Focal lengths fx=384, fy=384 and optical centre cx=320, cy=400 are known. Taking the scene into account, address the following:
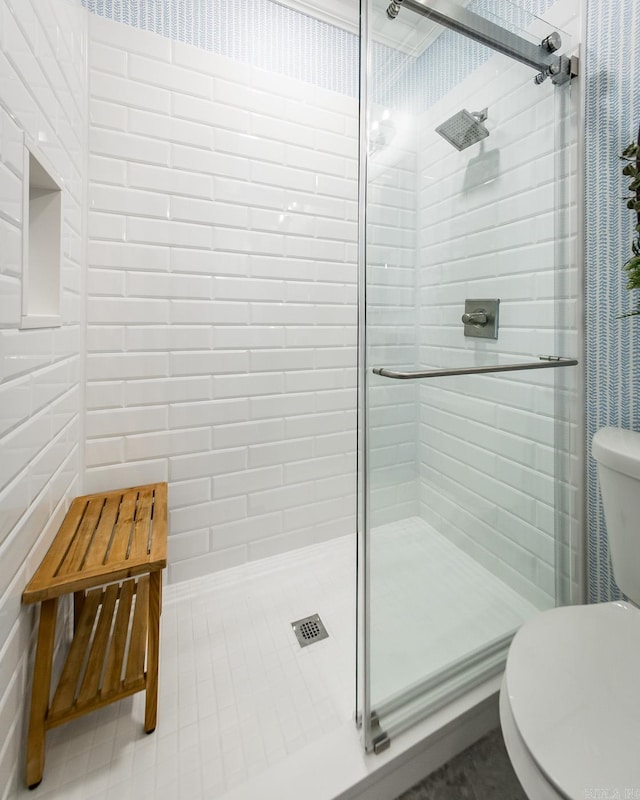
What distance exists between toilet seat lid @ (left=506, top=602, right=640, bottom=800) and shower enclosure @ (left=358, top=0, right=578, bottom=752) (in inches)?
13.0

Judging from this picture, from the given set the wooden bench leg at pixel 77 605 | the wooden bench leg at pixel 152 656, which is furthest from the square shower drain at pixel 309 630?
the wooden bench leg at pixel 77 605

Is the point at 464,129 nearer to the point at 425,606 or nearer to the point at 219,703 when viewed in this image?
the point at 425,606

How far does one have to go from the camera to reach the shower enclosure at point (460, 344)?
0.97 meters

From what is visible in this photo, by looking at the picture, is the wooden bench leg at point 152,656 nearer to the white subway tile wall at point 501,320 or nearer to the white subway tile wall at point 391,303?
the white subway tile wall at point 391,303

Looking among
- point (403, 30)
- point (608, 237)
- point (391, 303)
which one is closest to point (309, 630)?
point (391, 303)

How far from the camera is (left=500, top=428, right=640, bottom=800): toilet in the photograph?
2.00 feet

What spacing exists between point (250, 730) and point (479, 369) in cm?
119

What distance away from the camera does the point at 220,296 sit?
5.31 ft

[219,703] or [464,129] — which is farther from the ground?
[464,129]

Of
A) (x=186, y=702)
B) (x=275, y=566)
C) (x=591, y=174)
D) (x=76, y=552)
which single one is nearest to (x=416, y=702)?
(x=186, y=702)

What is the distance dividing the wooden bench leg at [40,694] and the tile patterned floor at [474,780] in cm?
88

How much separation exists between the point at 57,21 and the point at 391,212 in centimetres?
105

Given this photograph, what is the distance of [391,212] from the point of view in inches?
38.4

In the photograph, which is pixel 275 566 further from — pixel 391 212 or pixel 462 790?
pixel 391 212
